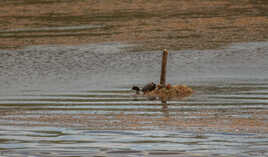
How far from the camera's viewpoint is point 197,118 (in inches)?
774

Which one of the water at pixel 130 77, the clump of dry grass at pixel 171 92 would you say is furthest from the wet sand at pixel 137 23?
the clump of dry grass at pixel 171 92

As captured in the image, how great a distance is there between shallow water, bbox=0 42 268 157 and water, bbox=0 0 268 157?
0.03 meters

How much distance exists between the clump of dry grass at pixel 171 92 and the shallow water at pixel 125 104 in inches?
14.5

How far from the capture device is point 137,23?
162 feet

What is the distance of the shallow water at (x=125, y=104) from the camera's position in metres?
15.6

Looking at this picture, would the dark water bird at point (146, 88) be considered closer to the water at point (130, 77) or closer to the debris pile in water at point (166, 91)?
the debris pile in water at point (166, 91)

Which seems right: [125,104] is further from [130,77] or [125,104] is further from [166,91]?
[130,77]

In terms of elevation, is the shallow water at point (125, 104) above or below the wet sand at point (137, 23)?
below

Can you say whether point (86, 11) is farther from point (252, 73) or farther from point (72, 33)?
point (252, 73)

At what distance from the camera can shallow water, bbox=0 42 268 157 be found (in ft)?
51.2

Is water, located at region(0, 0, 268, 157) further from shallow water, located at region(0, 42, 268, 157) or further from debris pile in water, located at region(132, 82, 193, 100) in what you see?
debris pile in water, located at region(132, 82, 193, 100)

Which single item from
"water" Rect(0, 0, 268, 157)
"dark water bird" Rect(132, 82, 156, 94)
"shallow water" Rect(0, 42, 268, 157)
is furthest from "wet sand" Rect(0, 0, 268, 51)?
"dark water bird" Rect(132, 82, 156, 94)

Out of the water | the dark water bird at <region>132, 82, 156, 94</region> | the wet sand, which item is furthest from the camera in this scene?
the wet sand

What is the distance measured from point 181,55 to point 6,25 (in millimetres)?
18689
